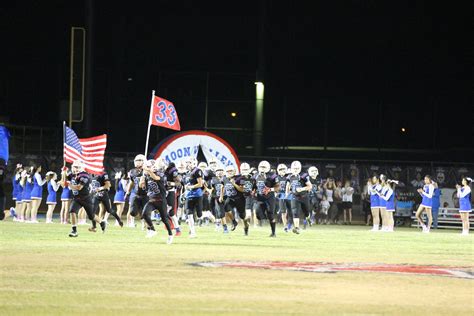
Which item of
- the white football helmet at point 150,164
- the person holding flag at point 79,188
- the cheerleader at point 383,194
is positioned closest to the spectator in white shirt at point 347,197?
the cheerleader at point 383,194

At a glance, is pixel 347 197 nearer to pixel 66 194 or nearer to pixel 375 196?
pixel 375 196

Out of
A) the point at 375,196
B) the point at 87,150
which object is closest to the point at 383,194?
the point at 375,196

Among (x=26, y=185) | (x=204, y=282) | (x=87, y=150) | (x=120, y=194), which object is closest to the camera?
(x=204, y=282)

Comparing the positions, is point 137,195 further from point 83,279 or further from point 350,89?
point 350,89

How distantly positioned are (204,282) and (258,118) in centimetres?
3859

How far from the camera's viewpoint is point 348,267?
17.0 m

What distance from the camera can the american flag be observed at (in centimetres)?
3269

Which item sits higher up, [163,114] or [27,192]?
[163,114]

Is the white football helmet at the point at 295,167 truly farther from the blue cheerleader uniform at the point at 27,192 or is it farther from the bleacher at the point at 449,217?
the bleacher at the point at 449,217

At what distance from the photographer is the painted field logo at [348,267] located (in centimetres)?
1638

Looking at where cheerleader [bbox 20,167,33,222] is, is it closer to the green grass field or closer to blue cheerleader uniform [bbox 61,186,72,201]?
blue cheerleader uniform [bbox 61,186,72,201]

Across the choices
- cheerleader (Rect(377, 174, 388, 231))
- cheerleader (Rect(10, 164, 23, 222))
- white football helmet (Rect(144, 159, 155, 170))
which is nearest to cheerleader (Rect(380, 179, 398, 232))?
cheerleader (Rect(377, 174, 388, 231))

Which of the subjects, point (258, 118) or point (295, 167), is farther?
point (258, 118)

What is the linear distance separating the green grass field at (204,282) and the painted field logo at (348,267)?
2.08 ft
